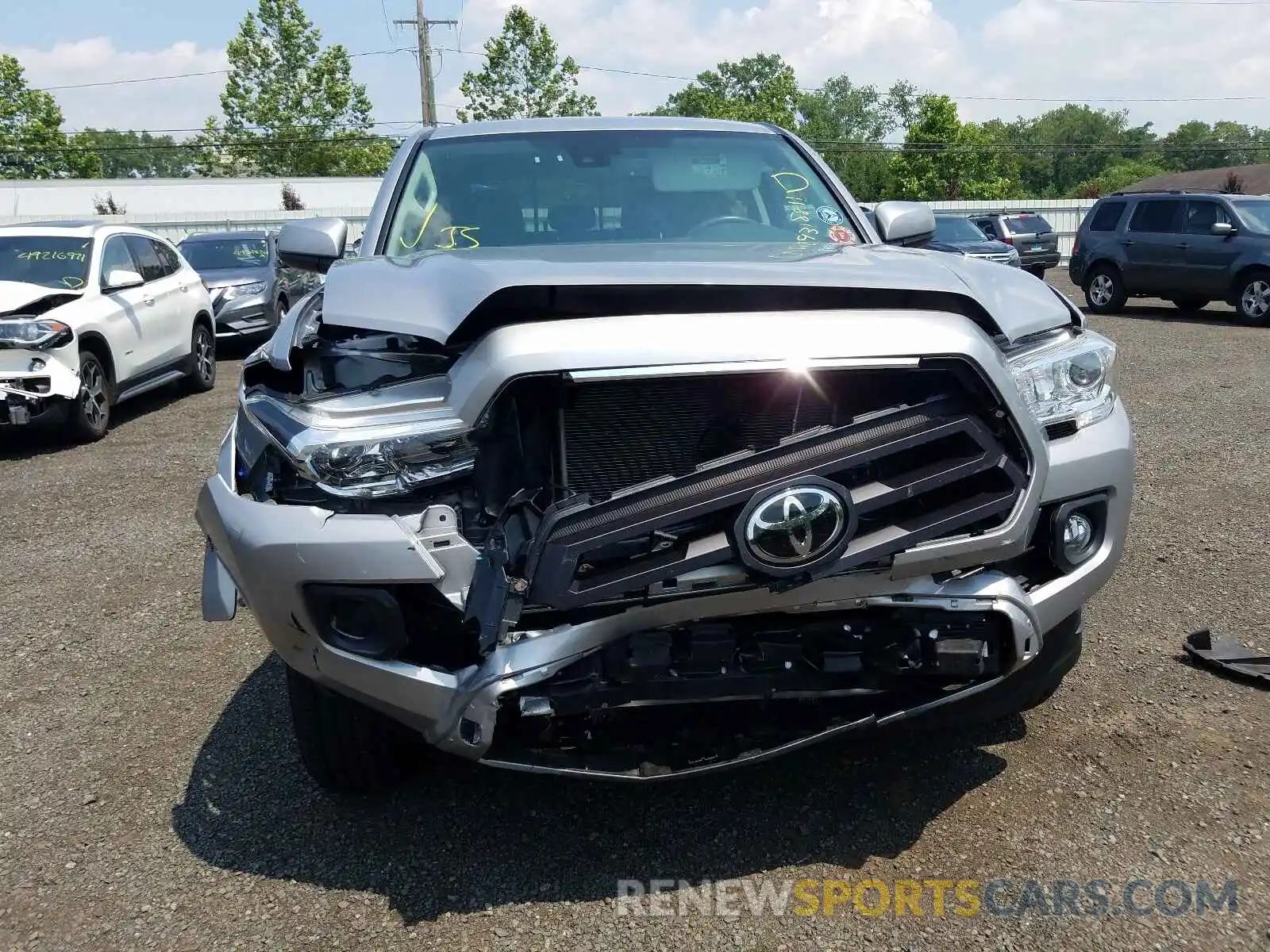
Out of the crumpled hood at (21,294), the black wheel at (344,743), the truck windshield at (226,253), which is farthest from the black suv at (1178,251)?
the black wheel at (344,743)

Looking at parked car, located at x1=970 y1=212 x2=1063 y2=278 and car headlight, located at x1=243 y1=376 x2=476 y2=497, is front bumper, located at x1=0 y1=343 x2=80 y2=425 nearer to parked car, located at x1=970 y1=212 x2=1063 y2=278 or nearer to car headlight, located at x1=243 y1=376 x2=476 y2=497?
car headlight, located at x1=243 y1=376 x2=476 y2=497

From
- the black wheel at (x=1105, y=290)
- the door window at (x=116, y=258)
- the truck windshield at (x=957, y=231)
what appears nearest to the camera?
the door window at (x=116, y=258)

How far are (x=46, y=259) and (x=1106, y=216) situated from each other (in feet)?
48.0

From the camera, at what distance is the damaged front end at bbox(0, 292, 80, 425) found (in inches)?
306

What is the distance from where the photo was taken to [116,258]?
938cm

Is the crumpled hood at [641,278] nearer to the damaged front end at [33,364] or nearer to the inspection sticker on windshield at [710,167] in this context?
the inspection sticker on windshield at [710,167]

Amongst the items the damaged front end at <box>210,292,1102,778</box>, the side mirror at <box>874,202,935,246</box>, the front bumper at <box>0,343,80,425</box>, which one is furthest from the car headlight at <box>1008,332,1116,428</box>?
the front bumper at <box>0,343,80,425</box>

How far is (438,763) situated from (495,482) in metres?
1.13

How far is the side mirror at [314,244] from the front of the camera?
150 inches

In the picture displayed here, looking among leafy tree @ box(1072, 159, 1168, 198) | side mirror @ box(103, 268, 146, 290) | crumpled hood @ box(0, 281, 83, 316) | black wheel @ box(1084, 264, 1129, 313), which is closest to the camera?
crumpled hood @ box(0, 281, 83, 316)

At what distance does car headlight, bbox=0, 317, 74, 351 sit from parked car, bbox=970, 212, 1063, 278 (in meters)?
19.0

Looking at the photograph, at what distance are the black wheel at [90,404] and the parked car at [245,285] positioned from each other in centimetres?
413

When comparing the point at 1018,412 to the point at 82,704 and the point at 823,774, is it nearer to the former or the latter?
the point at 823,774

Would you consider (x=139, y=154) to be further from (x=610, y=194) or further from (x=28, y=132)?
(x=610, y=194)
